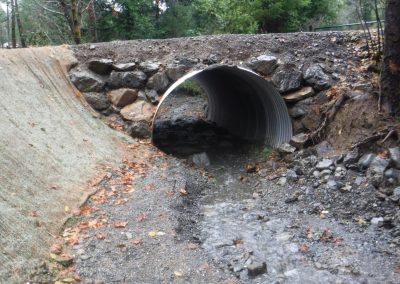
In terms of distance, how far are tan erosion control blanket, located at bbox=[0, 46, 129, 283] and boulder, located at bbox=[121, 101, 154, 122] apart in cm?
62

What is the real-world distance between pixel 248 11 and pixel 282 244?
439 inches

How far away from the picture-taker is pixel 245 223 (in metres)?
7.32

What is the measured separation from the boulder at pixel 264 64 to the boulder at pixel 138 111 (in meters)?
2.55

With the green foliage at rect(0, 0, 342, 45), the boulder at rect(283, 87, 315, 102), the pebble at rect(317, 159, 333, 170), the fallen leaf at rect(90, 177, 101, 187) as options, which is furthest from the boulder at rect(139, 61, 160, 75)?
the green foliage at rect(0, 0, 342, 45)

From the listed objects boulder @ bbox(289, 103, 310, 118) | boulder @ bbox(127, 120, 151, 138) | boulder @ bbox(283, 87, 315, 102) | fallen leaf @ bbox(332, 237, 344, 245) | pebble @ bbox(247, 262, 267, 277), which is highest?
boulder @ bbox(283, 87, 315, 102)

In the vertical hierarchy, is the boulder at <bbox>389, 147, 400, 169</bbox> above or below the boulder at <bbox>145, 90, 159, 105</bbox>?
below

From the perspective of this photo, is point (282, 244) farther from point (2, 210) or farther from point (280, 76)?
point (280, 76)

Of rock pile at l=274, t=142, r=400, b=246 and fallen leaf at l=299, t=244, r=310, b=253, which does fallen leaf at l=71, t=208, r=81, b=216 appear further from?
rock pile at l=274, t=142, r=400, b=246

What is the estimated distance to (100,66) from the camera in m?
10.9

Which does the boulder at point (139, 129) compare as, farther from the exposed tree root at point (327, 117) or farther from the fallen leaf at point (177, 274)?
the fallen leaf at point (177, 274)

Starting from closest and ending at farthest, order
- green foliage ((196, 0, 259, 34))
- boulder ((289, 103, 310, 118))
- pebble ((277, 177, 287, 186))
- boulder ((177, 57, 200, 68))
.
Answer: pebble ((277, 177, 287, 186)) → boulder ((289, 103, 310, 118)) → boulder ((177, 57, 200, 68)) → green foliage ((196, 0, 259, 34))

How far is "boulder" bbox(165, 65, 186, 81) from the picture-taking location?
→ 10.9 m

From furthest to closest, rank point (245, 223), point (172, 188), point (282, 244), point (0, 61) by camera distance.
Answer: point (0, 61) < point (172, 188) < point (245, 223) < point (282, 244)

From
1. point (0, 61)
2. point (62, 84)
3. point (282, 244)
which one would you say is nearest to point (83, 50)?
point (62, 84)
